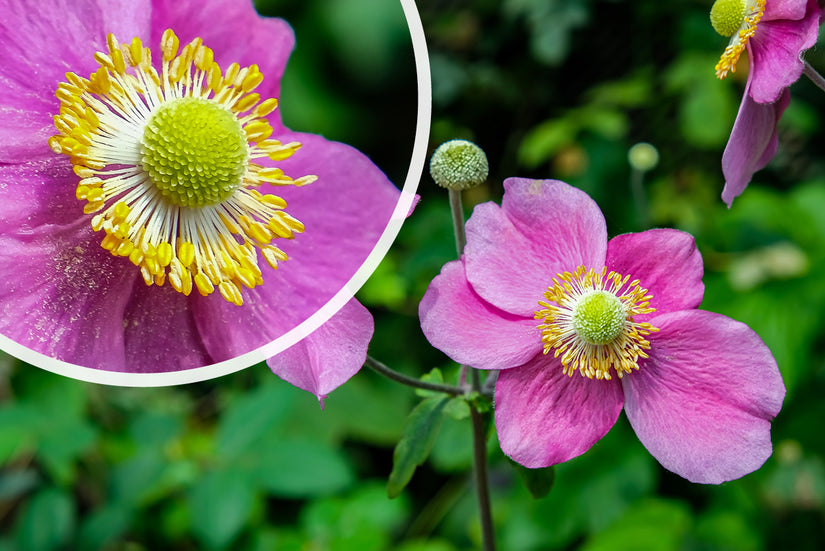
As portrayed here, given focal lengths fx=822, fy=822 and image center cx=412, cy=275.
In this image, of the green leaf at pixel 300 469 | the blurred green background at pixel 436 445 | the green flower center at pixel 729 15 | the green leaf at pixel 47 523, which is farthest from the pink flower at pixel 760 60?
the green leaf at pixel 47 523

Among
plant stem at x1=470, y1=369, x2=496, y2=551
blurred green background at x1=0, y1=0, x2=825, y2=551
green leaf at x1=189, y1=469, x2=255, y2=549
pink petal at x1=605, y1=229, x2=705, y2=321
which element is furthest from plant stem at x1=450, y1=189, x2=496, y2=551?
green leaf at x1=189, y1=469, x2=255, y2=549

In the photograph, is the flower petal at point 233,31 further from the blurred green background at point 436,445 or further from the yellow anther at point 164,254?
the blurred green background at point 436,445

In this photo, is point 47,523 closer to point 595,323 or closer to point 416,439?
point 416,439

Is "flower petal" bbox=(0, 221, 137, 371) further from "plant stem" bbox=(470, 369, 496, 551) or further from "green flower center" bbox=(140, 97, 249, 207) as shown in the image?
"plant stem" bbox=(470, 369, 496, 551)

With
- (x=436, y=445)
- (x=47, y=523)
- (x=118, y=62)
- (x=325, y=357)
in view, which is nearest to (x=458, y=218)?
(x=325, y=357)

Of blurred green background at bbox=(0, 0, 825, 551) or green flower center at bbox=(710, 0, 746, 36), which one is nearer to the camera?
green flower center at bbox=(710, 0, 746, 36)

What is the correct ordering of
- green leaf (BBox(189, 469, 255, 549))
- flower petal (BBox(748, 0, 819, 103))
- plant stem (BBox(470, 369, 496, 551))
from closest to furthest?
flower petal (BBox(748, 0, 819, 103))
plant stem (BBox(470, 369, 496, 551))
green leaf (BBox(189, 469, 255, 549))

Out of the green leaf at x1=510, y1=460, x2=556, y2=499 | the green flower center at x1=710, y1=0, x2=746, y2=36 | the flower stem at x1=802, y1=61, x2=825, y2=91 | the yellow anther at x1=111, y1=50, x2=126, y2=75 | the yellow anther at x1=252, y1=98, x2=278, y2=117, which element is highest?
the yellow anther at x1=111, y1=50, x2=126, y2=75
